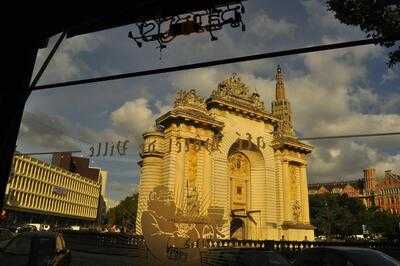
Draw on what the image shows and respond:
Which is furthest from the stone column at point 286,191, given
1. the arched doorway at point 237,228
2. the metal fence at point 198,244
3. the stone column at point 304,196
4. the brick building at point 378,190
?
the brick building at point 378,190

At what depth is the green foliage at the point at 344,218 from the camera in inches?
3524

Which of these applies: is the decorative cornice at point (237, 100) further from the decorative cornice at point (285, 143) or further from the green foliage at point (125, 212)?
the green foliage at point (125, 212)

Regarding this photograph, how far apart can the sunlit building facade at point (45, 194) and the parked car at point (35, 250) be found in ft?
204

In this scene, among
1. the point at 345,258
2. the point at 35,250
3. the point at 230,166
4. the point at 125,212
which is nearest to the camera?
the point at 345,258

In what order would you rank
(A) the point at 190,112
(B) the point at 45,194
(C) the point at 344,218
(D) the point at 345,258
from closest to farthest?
(D) the point at 345,258, (A) the point at 190,112, (B) the point at 45,194, (C) the point at 344,218

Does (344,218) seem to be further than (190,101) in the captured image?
Yes

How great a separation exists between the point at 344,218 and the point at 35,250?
89.3 meters

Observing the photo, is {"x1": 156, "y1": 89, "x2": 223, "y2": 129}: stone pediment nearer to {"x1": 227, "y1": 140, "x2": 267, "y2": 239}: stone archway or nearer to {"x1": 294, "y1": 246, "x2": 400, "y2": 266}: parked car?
{"x1": 227, "y1": 140, "x2": 267, "y2": 239}: stone archway

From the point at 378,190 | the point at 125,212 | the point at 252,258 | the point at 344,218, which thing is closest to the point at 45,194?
the point at 125,212

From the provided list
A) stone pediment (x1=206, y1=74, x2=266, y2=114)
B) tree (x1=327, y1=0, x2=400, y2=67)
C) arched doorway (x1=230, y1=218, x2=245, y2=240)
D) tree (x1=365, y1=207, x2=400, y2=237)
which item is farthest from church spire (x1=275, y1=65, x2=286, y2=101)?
tree (x1=365, y1=207, x2=400, y2=237)

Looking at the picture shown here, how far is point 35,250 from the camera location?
1129 cm

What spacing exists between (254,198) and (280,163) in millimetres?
5322

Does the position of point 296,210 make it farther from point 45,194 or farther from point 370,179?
point 370,179

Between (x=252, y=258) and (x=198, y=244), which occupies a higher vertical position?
(x=198, y=244)
